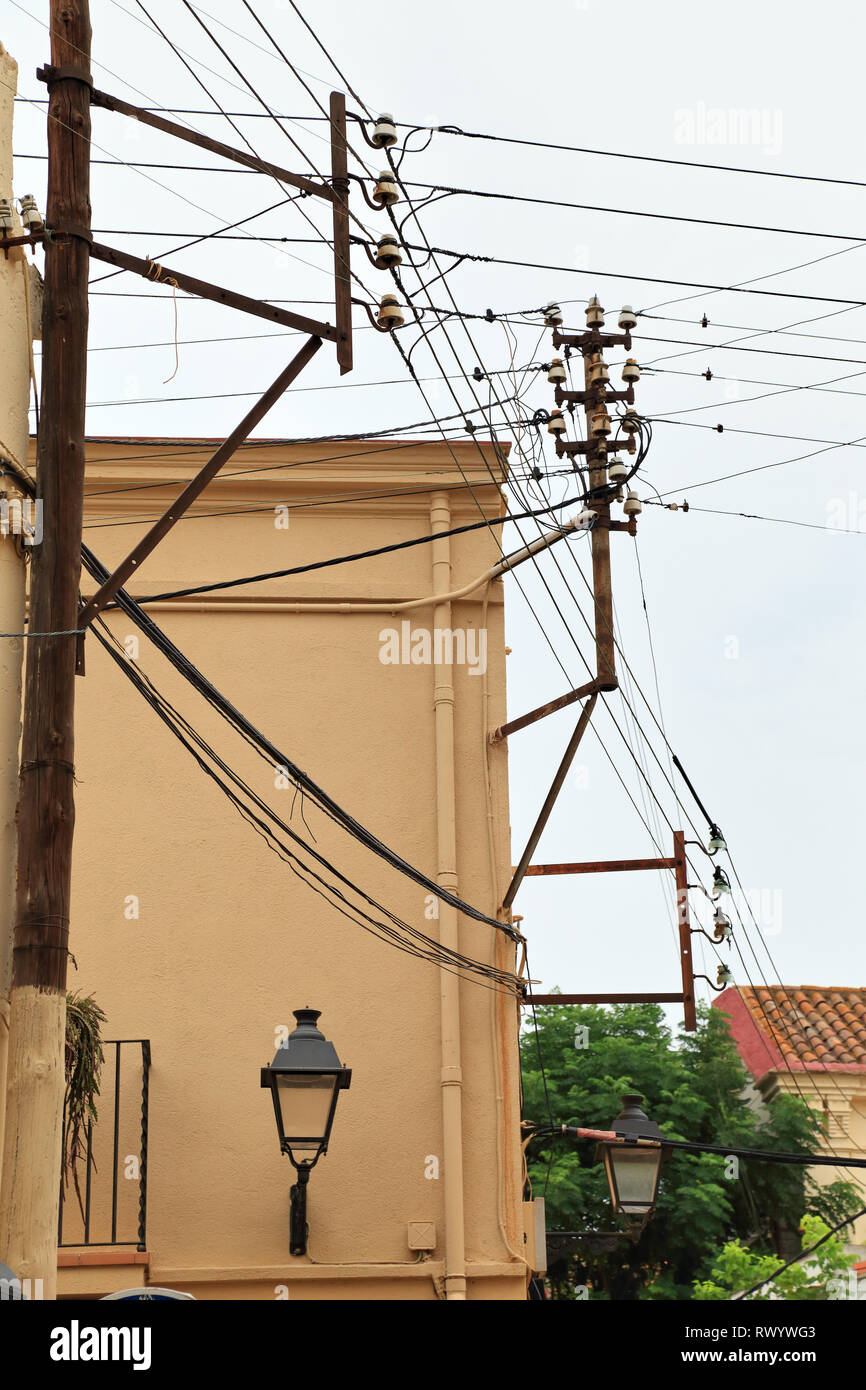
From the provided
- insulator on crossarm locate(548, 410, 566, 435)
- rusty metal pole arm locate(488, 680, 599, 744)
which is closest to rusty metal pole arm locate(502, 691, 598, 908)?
rusty metal pole arm locate(488, 680, 599, 744)

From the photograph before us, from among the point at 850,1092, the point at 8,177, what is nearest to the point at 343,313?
the point at 8,177

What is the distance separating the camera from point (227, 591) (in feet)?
36.3

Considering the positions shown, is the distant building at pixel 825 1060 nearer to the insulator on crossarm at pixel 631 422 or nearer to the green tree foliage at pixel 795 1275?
the green tree foliage at pixel 795 1275

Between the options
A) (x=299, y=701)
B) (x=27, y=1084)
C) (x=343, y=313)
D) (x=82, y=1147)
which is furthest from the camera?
(x=299, y=701)

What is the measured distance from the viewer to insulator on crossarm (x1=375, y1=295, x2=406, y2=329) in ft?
23.7

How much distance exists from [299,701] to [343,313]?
169 inches

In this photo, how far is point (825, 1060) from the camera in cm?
1870

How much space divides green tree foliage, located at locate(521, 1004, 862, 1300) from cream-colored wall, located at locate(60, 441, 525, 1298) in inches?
328

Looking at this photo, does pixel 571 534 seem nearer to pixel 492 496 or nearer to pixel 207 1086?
pixel 492 496

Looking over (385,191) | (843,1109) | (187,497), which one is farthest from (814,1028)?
(187,497)

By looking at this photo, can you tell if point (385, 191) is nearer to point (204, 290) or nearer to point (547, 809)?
point (204, 290)

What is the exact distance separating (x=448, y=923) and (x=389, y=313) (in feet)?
14.4
